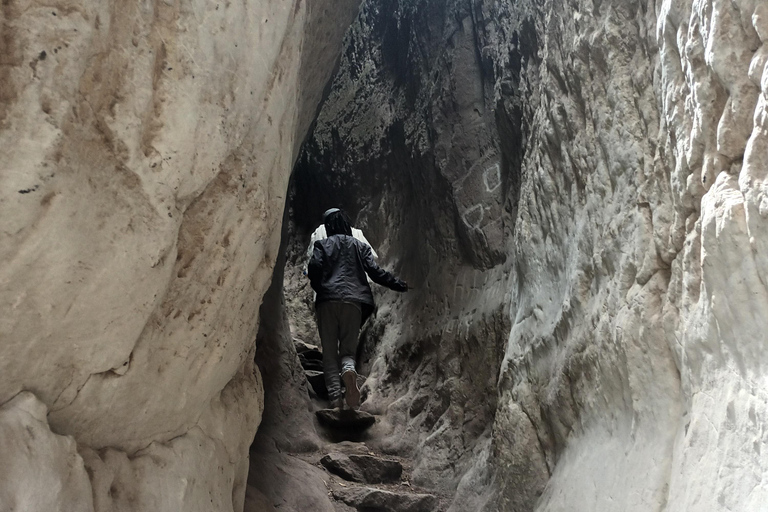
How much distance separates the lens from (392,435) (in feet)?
18.7

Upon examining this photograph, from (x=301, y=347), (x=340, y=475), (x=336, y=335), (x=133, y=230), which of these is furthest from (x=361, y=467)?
(x=133, y=230)

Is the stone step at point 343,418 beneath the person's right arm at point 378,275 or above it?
beneath

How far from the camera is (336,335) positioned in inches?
232

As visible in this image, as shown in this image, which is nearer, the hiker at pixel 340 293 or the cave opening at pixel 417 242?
the cave opening at pixel 417 242

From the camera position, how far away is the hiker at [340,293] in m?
5.81

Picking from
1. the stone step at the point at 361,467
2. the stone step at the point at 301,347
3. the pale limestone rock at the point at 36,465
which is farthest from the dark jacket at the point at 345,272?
the pale limestone rock at the point at 36,465

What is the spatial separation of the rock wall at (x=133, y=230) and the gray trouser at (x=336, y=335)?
263cm

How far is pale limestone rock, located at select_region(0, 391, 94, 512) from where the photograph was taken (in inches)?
71.3

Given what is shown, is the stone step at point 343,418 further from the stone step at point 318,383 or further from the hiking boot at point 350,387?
the stone step at point 318,383

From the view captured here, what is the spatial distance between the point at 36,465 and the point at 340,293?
4.08 metres

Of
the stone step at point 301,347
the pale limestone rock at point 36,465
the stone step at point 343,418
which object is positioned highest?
the stone step at point 301,347

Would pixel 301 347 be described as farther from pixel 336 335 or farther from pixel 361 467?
pixel 361 467

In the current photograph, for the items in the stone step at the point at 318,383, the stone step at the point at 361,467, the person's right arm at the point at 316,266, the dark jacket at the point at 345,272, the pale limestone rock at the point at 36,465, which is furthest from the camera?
the stone step at the point at 318,383

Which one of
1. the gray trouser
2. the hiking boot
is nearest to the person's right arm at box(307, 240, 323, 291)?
the gray trouser
